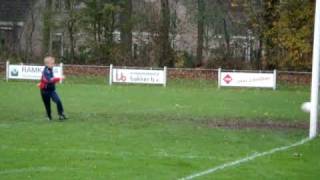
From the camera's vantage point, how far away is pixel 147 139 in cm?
1452

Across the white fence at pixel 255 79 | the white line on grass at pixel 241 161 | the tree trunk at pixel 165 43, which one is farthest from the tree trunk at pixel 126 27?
the white line on grass at pixel 241 161

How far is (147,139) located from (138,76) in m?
21.1

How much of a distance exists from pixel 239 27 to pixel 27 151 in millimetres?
35327

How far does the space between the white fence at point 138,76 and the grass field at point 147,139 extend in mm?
8480

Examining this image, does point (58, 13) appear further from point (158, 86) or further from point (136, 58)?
point (158, 86)

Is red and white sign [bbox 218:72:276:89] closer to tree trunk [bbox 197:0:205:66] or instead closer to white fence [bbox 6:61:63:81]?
white fence [bbox 6:61:63:81]

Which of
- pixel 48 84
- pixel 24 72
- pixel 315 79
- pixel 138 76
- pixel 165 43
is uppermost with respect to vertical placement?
pixel 165 43

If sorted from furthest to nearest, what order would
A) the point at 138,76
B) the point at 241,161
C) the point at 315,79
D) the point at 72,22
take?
1. the point at 72,22
2. the point at 138,76
3. the point at 315,79
4. the point at 241,161

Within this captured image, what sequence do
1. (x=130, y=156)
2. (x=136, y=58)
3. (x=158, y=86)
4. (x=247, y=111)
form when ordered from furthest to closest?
(x=136, y=58) < (x=158, y=86) < (x=247, y=111) < (x=130, y=156)

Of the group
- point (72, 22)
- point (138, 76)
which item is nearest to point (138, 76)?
Answer: point (138, 76)

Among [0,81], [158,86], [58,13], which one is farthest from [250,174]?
[58,13]

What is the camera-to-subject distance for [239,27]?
154 ft

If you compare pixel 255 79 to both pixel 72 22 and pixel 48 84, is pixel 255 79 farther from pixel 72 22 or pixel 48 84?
pixel 48 84

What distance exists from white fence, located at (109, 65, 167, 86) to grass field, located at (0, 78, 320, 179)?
8480 millimetres
